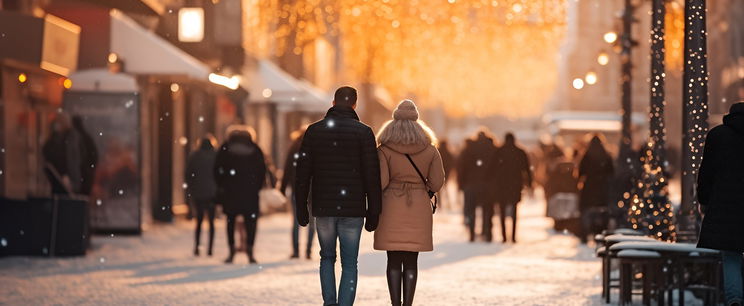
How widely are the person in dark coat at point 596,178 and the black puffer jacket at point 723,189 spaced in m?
13.3

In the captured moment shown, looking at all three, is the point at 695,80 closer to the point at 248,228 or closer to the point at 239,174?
the point at 239,174

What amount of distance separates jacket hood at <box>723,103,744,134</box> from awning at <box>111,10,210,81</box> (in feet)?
52.1

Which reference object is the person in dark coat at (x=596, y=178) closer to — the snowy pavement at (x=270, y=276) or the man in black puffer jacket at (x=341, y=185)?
the snowy pavement at (x=270, y=276)

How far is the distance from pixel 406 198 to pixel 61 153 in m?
10.6

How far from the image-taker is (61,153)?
72.2 feet

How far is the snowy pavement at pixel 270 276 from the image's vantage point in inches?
594

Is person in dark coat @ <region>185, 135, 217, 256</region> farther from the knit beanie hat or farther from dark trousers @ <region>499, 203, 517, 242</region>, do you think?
the knit beanie hat

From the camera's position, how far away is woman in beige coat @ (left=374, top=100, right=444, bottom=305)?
1225 centimetres

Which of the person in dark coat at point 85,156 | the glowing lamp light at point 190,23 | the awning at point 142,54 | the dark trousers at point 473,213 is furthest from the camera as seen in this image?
the glowing lamp light at point 190,23

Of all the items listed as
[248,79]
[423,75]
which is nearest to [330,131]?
[248,79]

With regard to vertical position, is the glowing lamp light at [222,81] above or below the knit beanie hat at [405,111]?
above

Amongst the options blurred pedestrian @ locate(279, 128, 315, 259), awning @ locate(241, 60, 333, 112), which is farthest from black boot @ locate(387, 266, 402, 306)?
awning @ locate(241, 60, 333, 112)

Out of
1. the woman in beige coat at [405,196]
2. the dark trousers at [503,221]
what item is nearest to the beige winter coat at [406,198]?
the woman in beige coat at [405,196]

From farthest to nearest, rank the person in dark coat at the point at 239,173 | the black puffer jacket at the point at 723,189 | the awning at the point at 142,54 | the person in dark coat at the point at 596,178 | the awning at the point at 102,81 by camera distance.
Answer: the awning at the point at 142,54 < the person in dark coat at the point at 596,178 < the awning at the point at 102,81 < the person in dark coat at the point at 239,173 < the black puffer jacket at the point at 723,189
